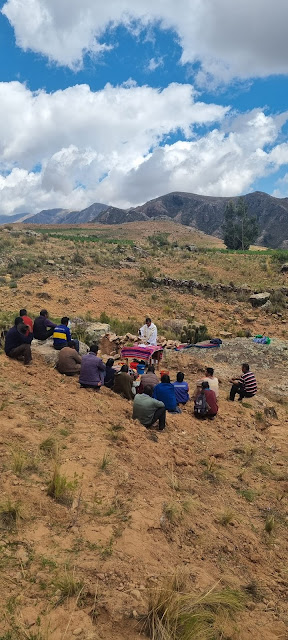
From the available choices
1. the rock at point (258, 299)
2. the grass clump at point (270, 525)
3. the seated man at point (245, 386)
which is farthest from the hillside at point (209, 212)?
the grass clump at point (270, 525)

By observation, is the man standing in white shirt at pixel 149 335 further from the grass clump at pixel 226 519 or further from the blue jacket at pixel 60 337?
the grass clump at pixel 226 519

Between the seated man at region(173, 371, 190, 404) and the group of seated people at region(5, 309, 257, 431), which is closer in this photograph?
the group of seated people at region(5, 309, 257, 431)

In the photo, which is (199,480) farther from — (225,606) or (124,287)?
(124,287)

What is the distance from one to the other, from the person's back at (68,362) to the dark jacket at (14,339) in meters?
0.85

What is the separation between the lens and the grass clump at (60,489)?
4246mm

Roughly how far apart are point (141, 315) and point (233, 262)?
1580 centimetres

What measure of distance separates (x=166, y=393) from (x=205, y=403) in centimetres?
106

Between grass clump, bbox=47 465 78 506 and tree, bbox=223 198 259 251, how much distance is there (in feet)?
199

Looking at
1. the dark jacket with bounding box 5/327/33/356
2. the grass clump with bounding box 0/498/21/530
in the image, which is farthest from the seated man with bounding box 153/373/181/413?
the grass clump with bounding box 0/498/21/530

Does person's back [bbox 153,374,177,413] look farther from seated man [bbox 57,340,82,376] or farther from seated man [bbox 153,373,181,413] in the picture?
seated man [bbox 57,340,82,376]

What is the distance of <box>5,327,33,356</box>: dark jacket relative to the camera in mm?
8359

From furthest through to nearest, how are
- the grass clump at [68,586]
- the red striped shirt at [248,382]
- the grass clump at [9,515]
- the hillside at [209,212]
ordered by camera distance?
the hillside at [209,212], the red striped shirt at [248,382], the grass clump at [9,515], the grass clump at [68,586]

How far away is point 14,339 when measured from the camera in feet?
27.6

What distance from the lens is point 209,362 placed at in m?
13.0
